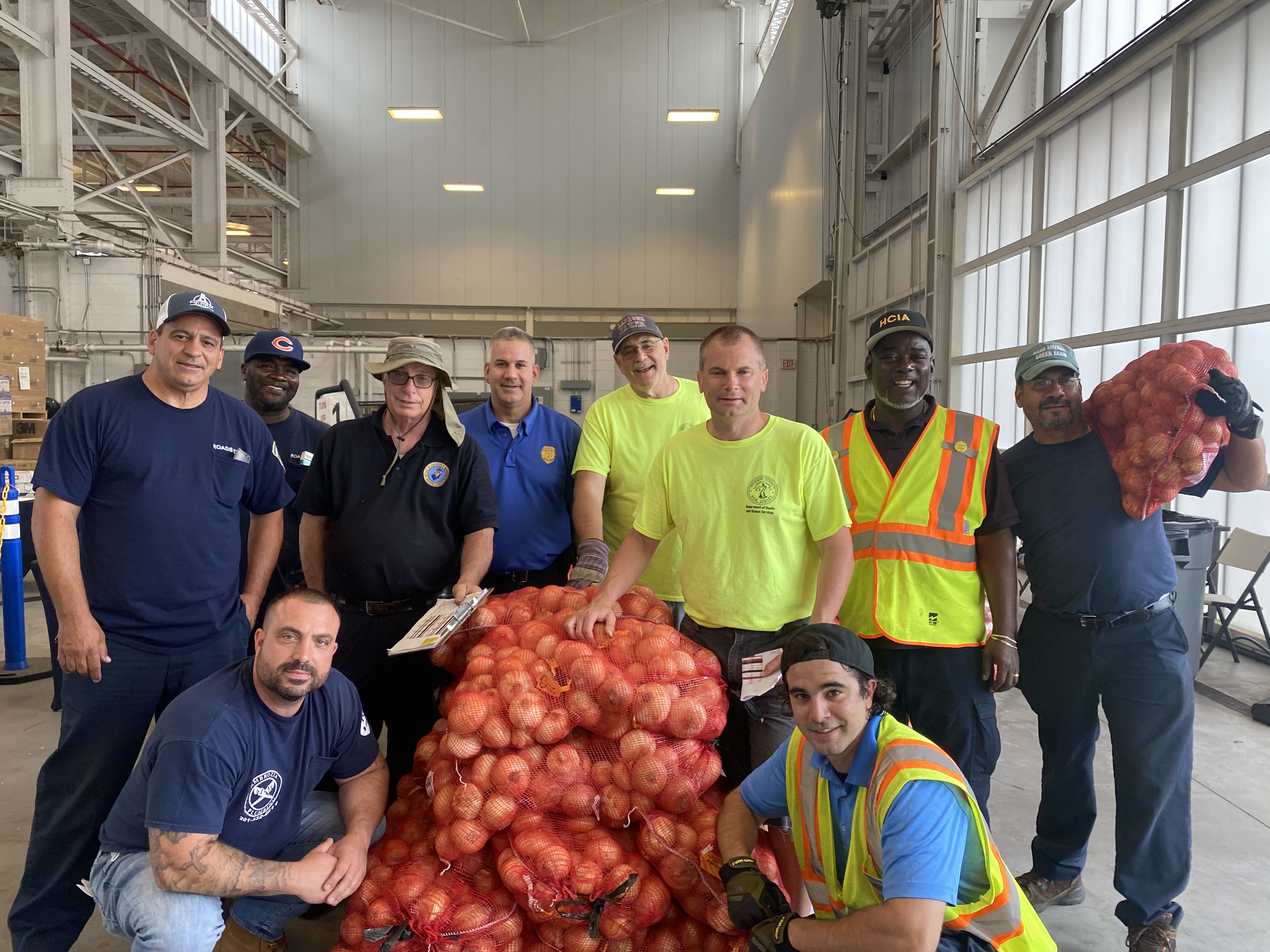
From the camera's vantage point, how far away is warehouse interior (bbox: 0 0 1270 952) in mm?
4629

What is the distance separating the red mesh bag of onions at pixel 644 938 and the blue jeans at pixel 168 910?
0.68 meters

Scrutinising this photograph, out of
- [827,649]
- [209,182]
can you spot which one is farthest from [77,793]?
[209,182]

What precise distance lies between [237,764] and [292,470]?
1.93m

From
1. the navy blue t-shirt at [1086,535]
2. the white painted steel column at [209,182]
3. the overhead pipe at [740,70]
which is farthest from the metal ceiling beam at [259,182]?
the navy blue t-shirt at [1086,535]

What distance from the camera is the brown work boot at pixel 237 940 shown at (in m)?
2.23

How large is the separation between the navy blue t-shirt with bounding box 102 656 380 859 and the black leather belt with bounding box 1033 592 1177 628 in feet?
7.30

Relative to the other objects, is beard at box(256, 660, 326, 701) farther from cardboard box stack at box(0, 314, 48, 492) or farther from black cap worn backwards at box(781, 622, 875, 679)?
cardboard box stack at box(0, 314, 48, 492)

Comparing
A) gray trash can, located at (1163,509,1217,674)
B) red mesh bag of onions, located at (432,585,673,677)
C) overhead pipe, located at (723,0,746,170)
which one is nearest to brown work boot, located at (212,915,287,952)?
red mesh bag of onions, located at (432,585,673,677)

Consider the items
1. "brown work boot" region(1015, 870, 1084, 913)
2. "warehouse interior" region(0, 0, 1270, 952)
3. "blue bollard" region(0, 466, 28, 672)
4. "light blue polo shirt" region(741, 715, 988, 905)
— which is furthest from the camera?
"blue bollard" region(0, 466, 28, 672)

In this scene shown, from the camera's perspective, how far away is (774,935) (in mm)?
1791

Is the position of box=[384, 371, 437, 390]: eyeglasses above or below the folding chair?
above

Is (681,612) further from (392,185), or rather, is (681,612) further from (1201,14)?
(392,185)

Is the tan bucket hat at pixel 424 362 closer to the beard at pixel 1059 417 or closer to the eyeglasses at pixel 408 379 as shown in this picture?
the eyeglasses at pixel 408 379

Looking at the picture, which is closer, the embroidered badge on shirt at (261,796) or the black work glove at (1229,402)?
the embroidered badge on shirt at (261,796)
